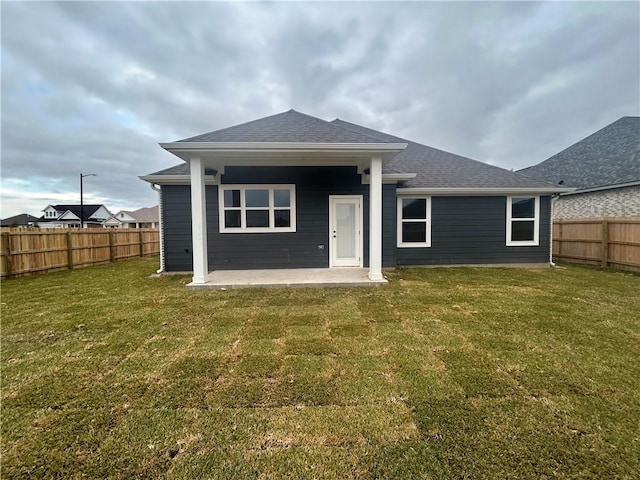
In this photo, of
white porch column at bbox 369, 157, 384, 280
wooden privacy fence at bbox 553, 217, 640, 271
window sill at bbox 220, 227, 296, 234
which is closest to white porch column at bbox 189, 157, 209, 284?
window sill at bbox 220, 227, 296, 234

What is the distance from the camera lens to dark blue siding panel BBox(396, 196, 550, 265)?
8.73m

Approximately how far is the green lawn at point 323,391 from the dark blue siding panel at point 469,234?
12.7 ft

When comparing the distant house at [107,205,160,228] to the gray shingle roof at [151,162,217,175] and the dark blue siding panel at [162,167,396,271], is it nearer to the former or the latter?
the gray shingle roof at [151,162,217,175]

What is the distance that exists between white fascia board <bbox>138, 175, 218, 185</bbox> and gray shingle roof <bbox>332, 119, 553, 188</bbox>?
490 cm

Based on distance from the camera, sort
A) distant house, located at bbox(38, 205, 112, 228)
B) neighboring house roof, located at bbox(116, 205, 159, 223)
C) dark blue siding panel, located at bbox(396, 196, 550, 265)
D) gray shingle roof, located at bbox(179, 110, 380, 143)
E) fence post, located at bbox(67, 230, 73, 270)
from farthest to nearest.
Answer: neighboring house roof, located at bbox(116, 205, 159, 223)
distant house, located at bbox(38, 205, 112, 228)
fence post, located at bbox(67, 230, 73, 270)
dark blue siding panel, located at bbox(396, 196, 550, 265)
gray shingle roof, located at bbox(179, 110, 380, 143)

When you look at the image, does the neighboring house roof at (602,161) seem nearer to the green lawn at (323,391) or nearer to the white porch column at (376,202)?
the green lawn at (323,391)

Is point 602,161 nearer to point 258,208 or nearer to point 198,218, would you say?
point 258,208

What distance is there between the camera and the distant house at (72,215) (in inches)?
1607

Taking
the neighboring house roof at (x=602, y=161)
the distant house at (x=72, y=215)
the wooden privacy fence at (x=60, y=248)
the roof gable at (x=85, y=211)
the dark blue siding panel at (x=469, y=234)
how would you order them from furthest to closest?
1. the roof gable at (x=85, y=211)
2. the distant house at (x=72, y=215)
3. the neighboring house roof at (x=602, y=161)
4. the dark blue siding panel at (x=469, y=234)
5. the wooden privacy fence at (x=60, y=248)

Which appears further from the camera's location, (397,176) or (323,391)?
(397,176)

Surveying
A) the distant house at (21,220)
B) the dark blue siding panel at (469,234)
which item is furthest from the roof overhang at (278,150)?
the distant house at (21,220)

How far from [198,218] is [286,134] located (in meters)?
2.68

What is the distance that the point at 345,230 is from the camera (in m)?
8.13

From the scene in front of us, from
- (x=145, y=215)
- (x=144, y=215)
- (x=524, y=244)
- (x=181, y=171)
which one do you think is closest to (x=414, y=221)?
(x=524, y=244)
